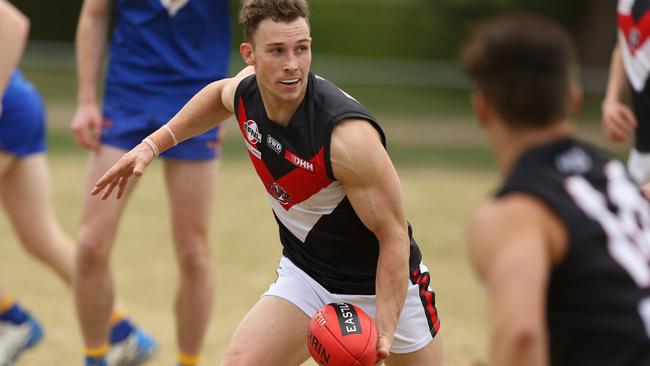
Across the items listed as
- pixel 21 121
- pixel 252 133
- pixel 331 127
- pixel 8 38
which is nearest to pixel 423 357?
pixel 331 127

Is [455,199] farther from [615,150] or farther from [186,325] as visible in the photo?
[186,325]

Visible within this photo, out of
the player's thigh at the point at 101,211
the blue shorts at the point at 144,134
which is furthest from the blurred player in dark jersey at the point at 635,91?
the player's thigh at the point at 101,211

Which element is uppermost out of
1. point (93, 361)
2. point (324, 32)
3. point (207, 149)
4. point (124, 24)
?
point (124, 24)

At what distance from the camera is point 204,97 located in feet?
16.2

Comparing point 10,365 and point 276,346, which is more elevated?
point 276,346

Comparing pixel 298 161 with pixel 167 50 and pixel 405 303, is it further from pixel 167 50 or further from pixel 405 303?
pixel 167 50

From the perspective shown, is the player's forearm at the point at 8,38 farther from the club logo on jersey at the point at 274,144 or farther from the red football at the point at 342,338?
the red football at the point at 342,338

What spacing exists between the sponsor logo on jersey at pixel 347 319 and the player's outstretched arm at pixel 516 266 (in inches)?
53.5

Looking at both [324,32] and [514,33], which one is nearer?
[514,33]

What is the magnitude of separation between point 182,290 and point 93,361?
63 cm

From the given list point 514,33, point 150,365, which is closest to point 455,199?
point 150,365

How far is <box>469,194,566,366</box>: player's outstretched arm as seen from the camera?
2.86 metres

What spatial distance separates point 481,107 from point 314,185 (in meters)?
1.43

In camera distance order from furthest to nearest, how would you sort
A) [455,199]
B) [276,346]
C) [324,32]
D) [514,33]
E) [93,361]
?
[324,32]
[455,199]
[93,361]
[276,346]
[514,33]
